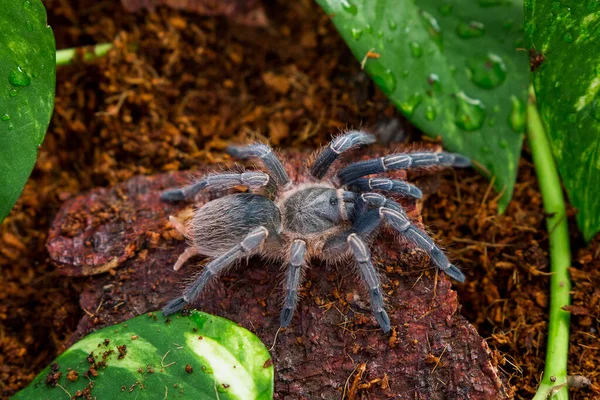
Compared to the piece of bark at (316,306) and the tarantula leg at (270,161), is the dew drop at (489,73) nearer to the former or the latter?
the piece of bark at (316,306)

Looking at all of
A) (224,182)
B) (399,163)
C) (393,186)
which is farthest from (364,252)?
(224,182)

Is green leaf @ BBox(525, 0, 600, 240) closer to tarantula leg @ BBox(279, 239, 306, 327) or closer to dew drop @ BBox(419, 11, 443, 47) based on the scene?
dew drop @ BBox(419, 11, 443, 47)

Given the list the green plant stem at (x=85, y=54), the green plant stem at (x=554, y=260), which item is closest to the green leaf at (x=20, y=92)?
the green plant stem at (x=85, y=54)

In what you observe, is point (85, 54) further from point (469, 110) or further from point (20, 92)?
point (469, 110)

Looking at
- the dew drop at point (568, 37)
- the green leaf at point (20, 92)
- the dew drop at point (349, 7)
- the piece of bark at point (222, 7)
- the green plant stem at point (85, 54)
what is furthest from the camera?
the piece of bark at point (222, 7)

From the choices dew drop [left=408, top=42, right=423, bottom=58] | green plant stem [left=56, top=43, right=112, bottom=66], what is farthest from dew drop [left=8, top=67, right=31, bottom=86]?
dew drop [left=408, top=42, right=423, bottom=58]
